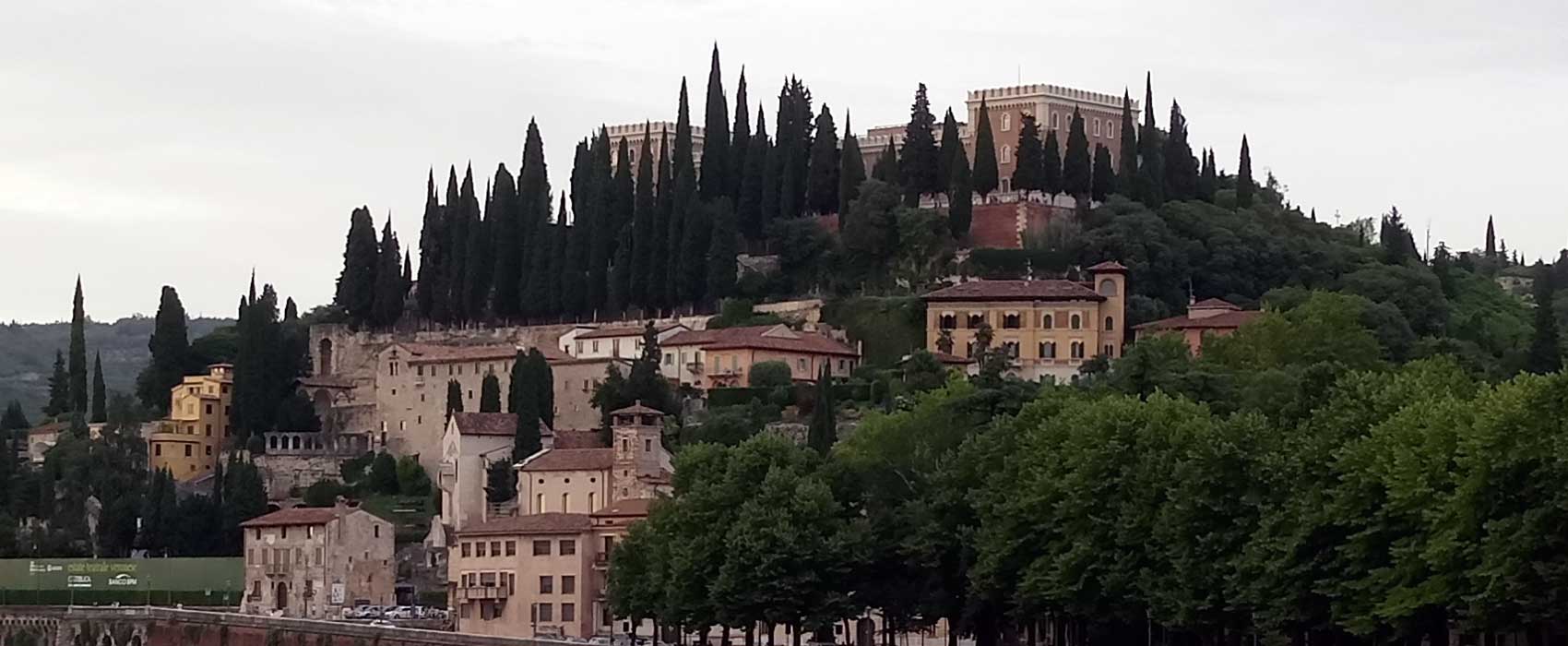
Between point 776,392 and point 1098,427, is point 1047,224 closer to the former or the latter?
point 776,392

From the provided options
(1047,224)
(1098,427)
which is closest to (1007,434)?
(1098,427)

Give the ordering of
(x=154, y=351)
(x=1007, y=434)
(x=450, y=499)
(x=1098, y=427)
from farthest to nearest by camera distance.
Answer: (x=154, y=351), (x=450, y=499), (x=1007, y=434), (x=1098, y=427)

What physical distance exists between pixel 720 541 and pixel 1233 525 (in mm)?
15518

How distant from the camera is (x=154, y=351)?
120125 millimetres

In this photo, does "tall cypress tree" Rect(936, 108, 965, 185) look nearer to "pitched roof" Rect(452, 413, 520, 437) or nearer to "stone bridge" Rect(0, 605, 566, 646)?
"pitched roof" Rect(452, 413, 520, 437)

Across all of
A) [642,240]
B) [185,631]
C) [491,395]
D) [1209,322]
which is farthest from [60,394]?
[1209,322]

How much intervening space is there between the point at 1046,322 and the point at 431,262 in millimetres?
25553

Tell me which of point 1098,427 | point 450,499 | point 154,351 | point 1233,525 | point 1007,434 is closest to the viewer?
point 1233,525

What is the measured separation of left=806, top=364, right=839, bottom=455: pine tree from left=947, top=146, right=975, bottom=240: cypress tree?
13490 mm

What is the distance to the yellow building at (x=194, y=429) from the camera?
112062 mm

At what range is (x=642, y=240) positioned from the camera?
110188 mm

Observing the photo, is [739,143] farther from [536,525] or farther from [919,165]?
[536,525]

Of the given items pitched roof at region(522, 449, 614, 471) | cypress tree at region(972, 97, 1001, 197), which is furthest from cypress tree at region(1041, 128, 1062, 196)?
pitched roof at region(522, 449, 614, 471)

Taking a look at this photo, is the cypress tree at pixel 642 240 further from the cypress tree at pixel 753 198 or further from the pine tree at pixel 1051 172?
the pine tree at pixel 1051 172
